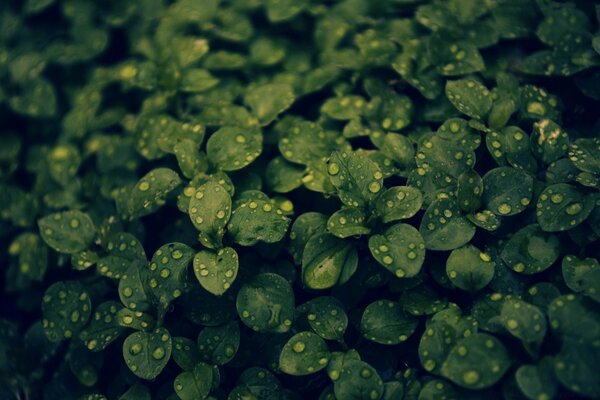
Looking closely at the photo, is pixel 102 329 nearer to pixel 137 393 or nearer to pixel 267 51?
pixel 137 393

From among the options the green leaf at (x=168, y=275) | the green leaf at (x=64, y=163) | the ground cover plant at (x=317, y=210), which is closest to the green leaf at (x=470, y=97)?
A: the ground cover plant at (x=317, y=210)

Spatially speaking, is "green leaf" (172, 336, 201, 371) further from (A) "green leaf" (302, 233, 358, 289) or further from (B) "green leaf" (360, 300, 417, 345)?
(B) "green leaf" (360, 300, 417, 345)

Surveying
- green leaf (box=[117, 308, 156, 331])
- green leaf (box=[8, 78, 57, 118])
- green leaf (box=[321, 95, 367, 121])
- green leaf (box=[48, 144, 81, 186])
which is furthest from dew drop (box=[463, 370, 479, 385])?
green leaf (box=[8, 78, 57, 118])

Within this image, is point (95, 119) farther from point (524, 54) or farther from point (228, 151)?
point (524, 54)

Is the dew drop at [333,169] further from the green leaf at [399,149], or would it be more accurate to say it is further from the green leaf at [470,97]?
the green leaf at [470,97]

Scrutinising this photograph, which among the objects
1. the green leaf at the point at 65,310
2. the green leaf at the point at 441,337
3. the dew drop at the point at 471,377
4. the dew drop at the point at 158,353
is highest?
the dew drop at the point at 471,377
